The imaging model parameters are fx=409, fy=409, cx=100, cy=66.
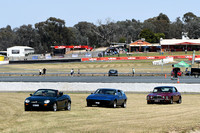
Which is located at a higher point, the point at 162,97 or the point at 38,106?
the point at 38,106

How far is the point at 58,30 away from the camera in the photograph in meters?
183

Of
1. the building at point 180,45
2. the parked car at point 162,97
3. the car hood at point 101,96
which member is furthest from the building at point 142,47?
the car hood at point 101,96

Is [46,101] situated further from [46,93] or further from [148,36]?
[148,36]

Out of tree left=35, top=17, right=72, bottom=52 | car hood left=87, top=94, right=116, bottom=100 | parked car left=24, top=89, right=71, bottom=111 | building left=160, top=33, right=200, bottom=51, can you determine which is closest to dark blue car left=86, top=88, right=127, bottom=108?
car hood left=87, top=94, right=116, bottom=100

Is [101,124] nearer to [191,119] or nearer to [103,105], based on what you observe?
[191,119]

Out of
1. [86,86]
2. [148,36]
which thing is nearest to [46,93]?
[86,86]

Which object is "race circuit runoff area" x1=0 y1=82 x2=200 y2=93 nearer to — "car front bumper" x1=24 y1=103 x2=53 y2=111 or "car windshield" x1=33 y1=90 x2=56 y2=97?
"car windshield" x1=33 y1=90 x2=56 y2=97

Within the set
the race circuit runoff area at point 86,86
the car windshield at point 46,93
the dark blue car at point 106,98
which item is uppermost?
the car windshield at point 46,93

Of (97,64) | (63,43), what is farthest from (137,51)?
(63,43)

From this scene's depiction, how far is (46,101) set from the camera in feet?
59.8

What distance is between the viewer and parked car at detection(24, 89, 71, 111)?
18109mm

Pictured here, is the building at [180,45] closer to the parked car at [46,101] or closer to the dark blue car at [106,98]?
the dark blue car at [106,98]

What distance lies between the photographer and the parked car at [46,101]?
59.4 feet

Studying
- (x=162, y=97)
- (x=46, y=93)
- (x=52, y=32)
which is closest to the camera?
(x=46, y=93)
